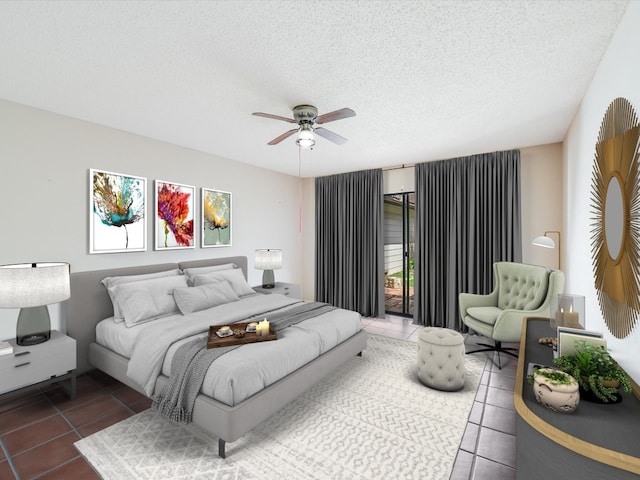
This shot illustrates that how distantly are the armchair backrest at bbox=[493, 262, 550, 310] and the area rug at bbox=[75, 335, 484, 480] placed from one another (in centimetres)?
134

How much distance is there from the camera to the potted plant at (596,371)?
128cm

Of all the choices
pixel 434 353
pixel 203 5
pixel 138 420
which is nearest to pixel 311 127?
pixel 203 5

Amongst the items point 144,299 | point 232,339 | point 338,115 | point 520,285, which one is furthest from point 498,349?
point 144,299

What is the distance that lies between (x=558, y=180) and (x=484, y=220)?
38.9 inches

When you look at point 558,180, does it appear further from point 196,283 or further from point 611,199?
point 196,283

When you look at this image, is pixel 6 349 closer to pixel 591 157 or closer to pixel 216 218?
pixel 216 218

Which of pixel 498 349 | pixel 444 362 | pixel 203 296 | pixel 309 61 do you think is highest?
pixel 309 61

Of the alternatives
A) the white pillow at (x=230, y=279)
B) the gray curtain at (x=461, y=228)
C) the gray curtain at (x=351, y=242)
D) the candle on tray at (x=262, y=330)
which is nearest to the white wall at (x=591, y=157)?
the gray curtain at (x=461, y=228)

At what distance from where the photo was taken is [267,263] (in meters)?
4.86

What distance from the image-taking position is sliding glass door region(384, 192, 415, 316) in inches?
212

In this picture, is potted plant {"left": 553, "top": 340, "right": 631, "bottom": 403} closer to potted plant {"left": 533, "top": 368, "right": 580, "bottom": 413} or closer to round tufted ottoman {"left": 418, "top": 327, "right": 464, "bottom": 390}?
potted plant {"left": 533, "top": 368, "right": 580, "bottom": 413}

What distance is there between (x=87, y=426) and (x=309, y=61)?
3.18m

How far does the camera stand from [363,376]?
3160mm

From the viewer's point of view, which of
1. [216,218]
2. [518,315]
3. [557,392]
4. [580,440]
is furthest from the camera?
[216,218]
